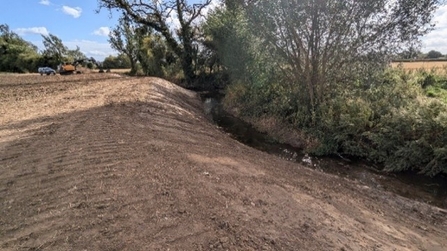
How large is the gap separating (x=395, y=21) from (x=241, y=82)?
973 cm

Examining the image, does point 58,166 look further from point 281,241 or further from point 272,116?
point 272,116

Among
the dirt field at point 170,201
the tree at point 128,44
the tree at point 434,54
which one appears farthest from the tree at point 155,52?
the tree at point 434,54

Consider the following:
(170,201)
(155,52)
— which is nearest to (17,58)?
(155,52)

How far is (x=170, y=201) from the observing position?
4.07 m

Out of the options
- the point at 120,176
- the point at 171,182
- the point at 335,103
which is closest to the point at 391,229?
the point at 171,182

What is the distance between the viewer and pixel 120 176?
469 cm

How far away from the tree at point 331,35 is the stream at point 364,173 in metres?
2.25

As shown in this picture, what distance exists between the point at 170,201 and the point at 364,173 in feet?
20.7

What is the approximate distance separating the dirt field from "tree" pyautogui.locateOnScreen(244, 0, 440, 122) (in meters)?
5.78

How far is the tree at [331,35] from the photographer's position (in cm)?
993

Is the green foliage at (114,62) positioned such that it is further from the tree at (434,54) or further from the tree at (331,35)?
the tree at (434,54)

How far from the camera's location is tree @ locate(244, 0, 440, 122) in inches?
391

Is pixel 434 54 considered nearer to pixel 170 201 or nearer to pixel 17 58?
pixel 170 201

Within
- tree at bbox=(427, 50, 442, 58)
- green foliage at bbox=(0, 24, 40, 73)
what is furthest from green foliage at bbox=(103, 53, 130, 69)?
tree at bbox=(427, 50, 442, 58)
